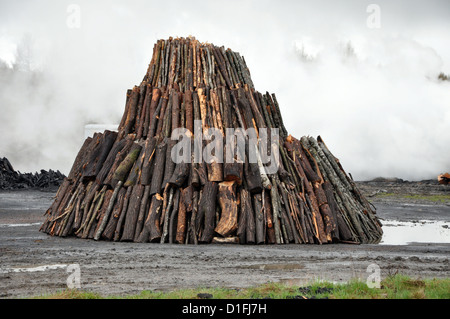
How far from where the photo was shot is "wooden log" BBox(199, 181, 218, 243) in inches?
479

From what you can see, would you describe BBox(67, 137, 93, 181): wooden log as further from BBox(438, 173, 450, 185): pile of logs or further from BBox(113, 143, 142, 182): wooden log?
BBox(438, 173, 450, 185): pile of logs

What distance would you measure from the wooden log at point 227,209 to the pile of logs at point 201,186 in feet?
A: 0.09

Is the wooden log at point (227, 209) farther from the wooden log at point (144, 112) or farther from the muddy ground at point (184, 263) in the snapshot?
the wooden log at point (144, 112)

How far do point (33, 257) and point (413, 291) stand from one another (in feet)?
25.1

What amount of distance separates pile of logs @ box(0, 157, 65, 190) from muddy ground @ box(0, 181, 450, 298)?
75.5 ft

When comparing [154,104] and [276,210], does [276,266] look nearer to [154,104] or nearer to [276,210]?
[276,210]

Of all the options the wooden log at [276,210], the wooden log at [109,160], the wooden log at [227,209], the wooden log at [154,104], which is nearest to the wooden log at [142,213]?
the wooden log at [109,160]

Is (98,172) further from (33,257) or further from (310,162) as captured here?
(310,162)

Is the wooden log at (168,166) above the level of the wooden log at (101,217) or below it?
above

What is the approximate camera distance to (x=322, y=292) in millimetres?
6359

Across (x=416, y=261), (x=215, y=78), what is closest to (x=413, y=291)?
(x=416, y=261)

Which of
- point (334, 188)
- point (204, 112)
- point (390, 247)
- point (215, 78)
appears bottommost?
point (390, 247)

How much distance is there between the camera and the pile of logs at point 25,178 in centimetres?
3538

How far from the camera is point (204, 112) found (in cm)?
1419
